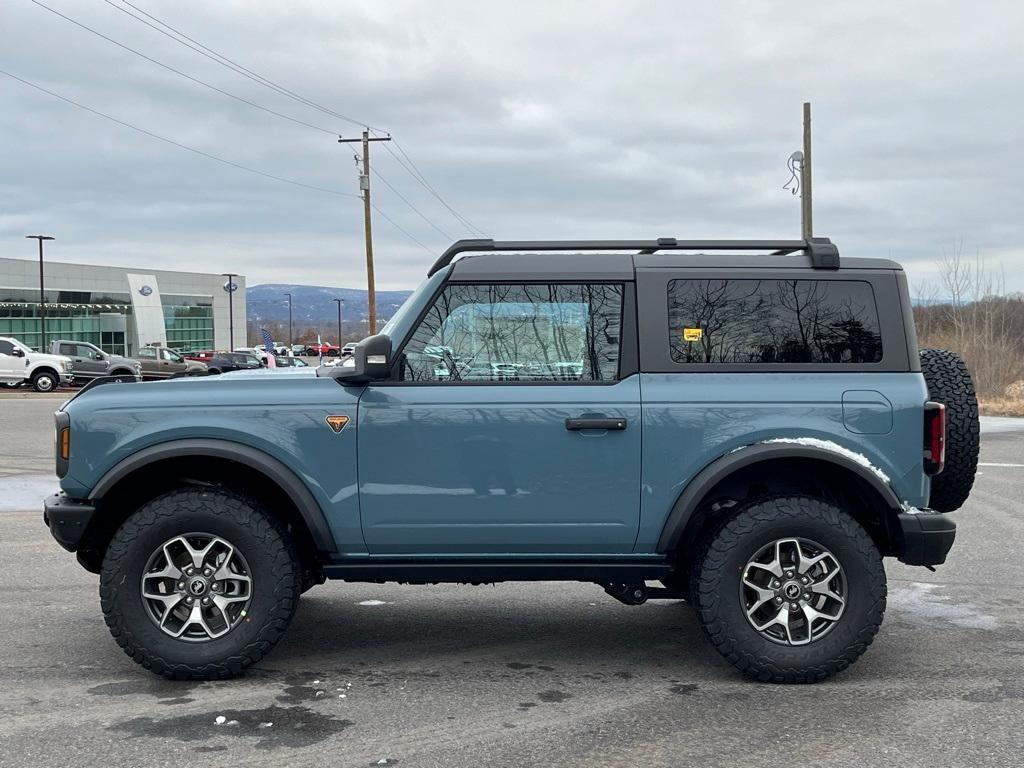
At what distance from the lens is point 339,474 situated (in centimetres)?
463

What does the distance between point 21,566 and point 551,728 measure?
4744 millimetres

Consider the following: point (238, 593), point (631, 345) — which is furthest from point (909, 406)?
point (238, 593)

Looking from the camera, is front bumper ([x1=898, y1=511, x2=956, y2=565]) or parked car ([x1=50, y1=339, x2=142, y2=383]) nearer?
front bumper ([x1=898, y1=511, x2=956, y2=565])

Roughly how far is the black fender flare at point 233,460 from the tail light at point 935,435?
9.10 ft

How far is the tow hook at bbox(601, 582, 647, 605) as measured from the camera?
4.96 meters

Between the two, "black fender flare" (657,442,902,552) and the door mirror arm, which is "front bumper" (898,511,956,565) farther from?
the door mirror arm

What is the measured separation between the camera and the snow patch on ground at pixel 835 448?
4.60 m

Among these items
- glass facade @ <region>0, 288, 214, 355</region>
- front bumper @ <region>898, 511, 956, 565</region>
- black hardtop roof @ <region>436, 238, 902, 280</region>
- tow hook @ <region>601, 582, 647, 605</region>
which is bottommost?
tow hook @ <region>601, 582, 647, 605</region>

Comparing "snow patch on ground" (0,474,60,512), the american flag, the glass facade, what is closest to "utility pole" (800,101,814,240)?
the american flag

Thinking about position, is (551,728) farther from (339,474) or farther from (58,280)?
(58,280)

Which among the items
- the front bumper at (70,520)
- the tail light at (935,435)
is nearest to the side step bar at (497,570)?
the front bumper at (70,520)

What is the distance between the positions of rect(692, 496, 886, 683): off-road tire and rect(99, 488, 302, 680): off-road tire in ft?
6.35

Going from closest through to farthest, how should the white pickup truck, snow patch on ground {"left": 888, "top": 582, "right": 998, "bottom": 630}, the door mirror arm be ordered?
the door mirror arm
snow patch on ground {"left": 888, "top": 582, "right": 998, "bottom": 630}
the white pickup truck

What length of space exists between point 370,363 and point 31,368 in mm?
33809
